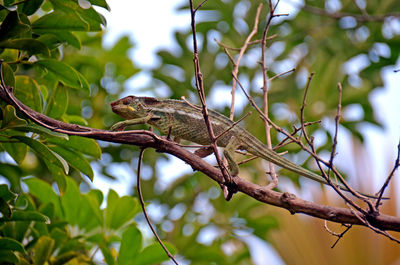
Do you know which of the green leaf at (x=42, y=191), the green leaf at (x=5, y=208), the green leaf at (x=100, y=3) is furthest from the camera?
the green leaf at (x=42, y=191)

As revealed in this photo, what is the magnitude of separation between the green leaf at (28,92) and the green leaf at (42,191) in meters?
0.51

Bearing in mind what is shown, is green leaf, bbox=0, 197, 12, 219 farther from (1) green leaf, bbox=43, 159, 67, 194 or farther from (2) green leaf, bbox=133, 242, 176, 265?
(2) green leaf, bbox=133, 242, 176, 265

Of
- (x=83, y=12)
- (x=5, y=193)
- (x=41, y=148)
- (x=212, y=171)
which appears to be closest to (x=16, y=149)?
(x=5, y=193)

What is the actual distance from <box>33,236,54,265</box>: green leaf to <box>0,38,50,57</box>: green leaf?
31.9 inches

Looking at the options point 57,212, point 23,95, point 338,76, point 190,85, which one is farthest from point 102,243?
point 338,76

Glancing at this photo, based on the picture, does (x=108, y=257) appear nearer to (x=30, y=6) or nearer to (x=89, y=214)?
(x=89, y=214)

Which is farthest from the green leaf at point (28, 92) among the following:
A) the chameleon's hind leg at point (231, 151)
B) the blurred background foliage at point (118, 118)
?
the chameleon's hind leg at point (231, 151)

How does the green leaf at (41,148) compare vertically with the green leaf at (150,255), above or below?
above

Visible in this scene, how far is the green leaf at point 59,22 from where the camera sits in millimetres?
2102

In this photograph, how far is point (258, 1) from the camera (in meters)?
4.27

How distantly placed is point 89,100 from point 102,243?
138 cm

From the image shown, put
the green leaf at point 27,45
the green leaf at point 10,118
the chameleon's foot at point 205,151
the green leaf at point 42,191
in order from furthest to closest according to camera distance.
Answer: the green leaf at point 42,191 < the chameleon's foot at point 205,151 < the green leaf at point 27,45 < the green leaf at point 10,118

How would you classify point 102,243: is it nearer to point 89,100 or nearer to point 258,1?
point 89,100

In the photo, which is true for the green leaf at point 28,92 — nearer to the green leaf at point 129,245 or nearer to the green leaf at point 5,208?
the green leaf at point 5,208
